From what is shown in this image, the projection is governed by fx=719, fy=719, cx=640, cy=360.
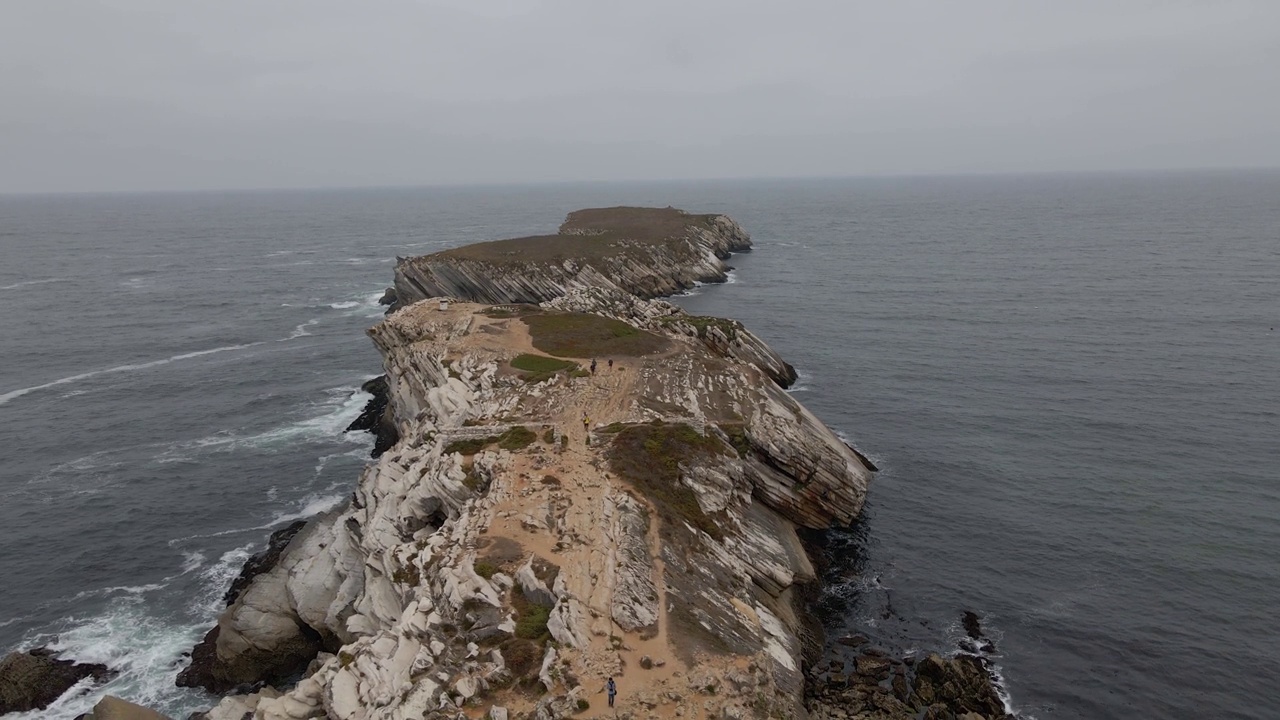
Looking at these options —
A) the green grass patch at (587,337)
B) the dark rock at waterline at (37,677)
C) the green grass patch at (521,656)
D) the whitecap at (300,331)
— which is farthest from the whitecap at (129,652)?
the whitecap at (300,331)

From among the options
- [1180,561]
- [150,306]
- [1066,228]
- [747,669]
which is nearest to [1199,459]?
[1180,561]

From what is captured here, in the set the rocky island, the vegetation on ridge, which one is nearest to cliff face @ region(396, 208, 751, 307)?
the vegetation on ridge

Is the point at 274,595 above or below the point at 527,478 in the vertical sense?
below

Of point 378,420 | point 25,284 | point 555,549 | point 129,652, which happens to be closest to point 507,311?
point 378,420

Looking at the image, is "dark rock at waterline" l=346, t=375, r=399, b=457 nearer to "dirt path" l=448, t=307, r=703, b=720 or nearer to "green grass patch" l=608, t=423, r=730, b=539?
Result: "dirt path" l=448, t=307, r=703, b=720

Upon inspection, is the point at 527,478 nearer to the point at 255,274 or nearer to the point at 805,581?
the point at 805,581

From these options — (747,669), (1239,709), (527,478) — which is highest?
(527,478)

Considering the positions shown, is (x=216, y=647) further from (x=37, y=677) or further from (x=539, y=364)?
(x=539, y=364)
